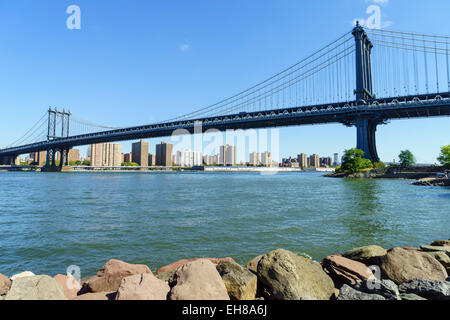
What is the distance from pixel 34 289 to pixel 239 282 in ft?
9.48

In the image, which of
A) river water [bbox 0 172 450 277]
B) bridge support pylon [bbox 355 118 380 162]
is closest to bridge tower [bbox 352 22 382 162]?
bridge support pylon [bbox 355 118 380 162]

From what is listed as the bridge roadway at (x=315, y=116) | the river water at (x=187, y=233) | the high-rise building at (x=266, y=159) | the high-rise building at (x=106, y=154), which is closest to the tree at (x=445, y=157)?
the bridge roadway at (x=315, y=116)

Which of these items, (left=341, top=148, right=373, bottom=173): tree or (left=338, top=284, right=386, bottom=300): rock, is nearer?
(left=338, top=284, right=386, bottom=300): rock

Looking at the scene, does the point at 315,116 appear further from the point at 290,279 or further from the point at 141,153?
the point at 141,153

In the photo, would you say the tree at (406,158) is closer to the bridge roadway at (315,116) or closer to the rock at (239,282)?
the bridge roadway at (315,116)

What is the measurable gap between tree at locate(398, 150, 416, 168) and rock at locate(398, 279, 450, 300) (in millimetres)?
79574

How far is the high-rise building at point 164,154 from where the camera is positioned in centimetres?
17038

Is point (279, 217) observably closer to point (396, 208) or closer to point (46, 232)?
point (396, 208)

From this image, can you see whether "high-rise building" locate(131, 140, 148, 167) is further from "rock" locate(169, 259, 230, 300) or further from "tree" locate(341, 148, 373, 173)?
"rock" locate(169, 259, 230, 300)

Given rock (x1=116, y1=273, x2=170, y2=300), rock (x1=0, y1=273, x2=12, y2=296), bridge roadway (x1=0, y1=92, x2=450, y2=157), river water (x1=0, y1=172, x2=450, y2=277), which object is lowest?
river water (x1=0, y1=172, x2=450, y2=277)

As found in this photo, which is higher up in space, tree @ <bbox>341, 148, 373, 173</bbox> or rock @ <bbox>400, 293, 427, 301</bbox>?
tree @ <bbox>341, 148, 373, 173</bbox>

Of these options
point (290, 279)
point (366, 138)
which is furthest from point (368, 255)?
A: point (366, 138)

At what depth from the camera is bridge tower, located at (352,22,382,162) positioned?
58031mm
